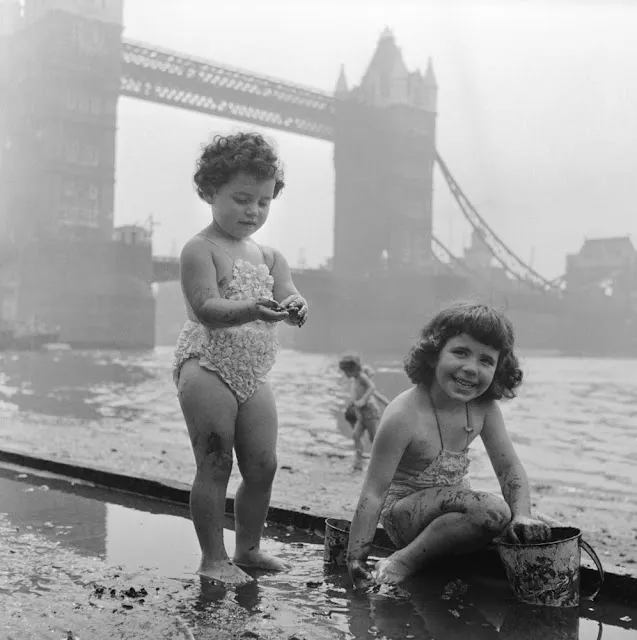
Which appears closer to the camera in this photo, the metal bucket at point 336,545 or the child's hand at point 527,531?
the child's hand at point 527,531

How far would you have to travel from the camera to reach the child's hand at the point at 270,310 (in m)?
2.49

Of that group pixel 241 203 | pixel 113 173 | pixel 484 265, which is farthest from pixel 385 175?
pixel 241 203

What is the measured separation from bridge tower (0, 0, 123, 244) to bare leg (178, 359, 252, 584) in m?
47.8

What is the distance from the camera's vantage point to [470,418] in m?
2.78

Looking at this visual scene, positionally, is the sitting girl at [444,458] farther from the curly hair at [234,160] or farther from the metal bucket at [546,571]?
the curly hair at [234,160]

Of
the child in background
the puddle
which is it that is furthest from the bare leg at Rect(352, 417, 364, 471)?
the puddle

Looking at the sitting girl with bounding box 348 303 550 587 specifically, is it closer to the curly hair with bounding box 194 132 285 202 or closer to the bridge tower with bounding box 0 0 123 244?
the curly hair with bounding box 194 132 285 202

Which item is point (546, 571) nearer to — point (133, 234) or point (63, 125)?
point (133, 234)

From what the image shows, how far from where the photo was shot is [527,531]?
2.54 meters

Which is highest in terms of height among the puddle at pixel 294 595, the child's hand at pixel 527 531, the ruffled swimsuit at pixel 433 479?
the ruffled swimsuit at pixel 433 479

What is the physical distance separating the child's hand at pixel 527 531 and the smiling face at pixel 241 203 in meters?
1.20

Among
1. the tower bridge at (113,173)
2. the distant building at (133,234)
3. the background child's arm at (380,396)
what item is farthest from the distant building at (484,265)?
the background child's arm at (380,396)

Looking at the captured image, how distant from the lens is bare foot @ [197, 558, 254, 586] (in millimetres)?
2615

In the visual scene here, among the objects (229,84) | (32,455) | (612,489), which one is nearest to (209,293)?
(32,455)
